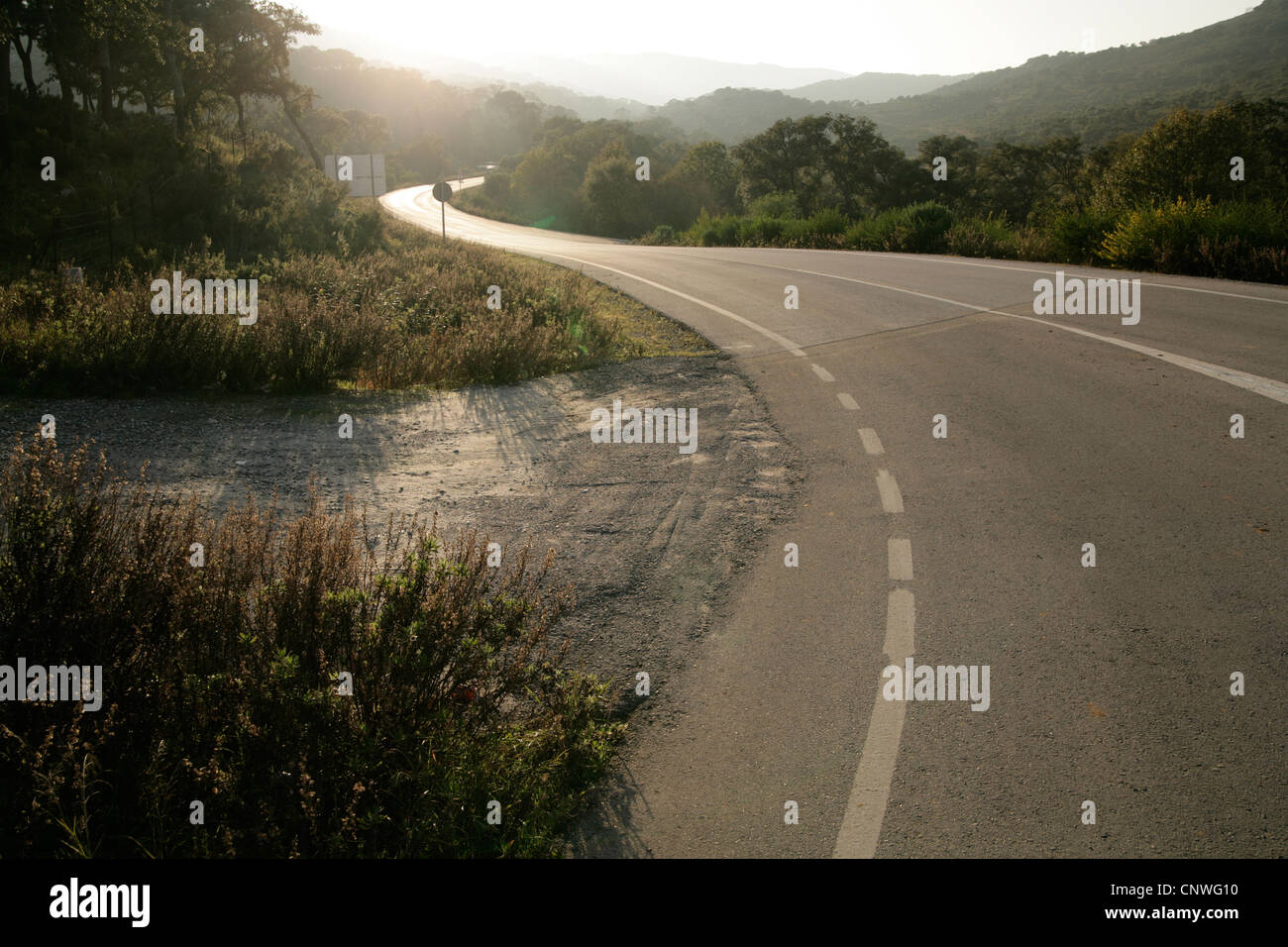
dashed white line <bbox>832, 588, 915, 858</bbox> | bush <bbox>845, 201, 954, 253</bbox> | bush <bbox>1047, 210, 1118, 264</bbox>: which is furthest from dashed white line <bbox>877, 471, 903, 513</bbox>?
bush <bbox>845, 201, 954, 253</bbox>

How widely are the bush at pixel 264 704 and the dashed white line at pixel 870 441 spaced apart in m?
4.24

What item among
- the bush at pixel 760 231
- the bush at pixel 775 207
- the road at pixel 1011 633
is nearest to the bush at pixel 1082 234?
the road at pixel 1011 633

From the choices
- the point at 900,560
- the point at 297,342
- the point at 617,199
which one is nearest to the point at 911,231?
the point at 297,342

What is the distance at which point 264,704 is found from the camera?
3363 millimetres

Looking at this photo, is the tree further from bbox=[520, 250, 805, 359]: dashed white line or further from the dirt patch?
the dirt patch

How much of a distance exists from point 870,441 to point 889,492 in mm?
1351

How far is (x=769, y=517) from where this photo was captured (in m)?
6.29

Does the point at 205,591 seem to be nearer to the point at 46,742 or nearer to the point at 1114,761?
the point at 46,742

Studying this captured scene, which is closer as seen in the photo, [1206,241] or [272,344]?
[272,344]

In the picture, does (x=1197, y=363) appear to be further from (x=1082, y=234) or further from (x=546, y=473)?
(x=1082, y=234)
